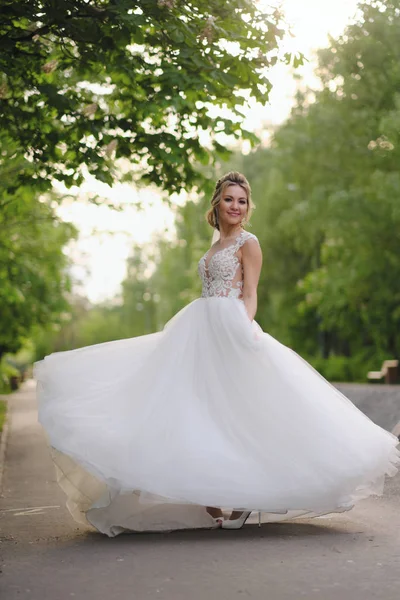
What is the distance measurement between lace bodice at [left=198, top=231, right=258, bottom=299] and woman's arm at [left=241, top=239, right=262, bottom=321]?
62 mm

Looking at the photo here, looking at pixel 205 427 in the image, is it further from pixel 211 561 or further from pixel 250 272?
pixel 250 272

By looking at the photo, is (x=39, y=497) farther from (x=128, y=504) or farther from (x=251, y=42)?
(x=251, y=42)

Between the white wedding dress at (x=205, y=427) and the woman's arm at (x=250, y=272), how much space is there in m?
0.06

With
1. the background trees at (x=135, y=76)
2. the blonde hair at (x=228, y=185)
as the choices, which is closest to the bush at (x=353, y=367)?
the background trees at (x=135, y=76)

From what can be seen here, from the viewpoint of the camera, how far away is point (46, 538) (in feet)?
26.2

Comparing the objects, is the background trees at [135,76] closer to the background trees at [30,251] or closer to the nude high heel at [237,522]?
the background trees at [30,251]

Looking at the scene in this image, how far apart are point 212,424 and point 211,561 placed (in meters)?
1.24

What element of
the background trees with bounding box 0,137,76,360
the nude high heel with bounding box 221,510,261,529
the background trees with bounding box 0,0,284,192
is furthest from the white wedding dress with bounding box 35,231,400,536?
the background trees with bounding box 0,137,76,360

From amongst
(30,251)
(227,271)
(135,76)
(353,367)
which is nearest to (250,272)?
(227,271)

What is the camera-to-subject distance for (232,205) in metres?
8.45

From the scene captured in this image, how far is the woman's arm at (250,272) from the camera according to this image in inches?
326

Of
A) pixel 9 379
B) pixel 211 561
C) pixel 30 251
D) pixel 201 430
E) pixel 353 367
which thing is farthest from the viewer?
pixel 9 379

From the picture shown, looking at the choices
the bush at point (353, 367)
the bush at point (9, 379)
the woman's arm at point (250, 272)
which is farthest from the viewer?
the bush at point (9, 379)

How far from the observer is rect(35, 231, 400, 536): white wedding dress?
24.0 ft
